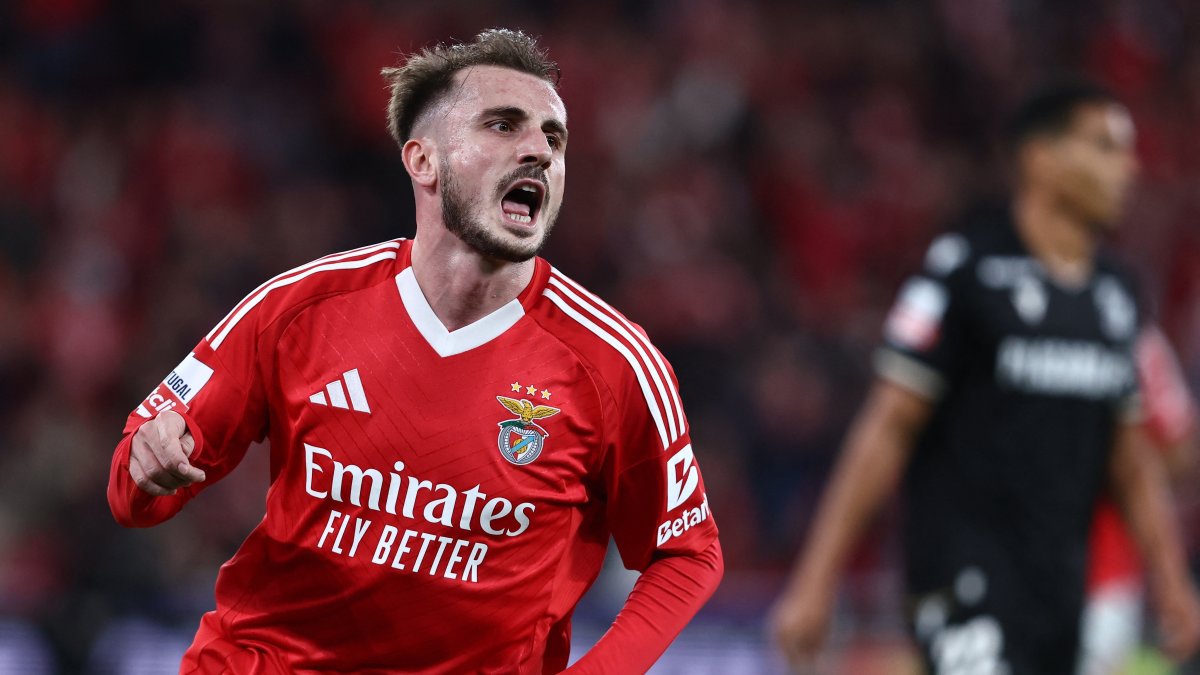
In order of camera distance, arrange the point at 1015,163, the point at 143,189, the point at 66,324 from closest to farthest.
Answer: the point at 1015,163 < the point at 66,324 < the point at 143,189

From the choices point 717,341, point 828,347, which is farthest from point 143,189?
point 828,347

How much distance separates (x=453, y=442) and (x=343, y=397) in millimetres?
254

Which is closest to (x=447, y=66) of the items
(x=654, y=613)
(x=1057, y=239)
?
(x=654, y=613)

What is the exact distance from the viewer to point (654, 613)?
343 cm

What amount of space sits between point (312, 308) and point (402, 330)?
199 mm

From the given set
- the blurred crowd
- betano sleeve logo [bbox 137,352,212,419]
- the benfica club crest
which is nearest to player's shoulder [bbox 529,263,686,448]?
the benfica club crest

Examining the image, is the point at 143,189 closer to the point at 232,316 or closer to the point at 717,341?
the point at 717,341

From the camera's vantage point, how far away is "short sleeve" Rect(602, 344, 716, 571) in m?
3.47

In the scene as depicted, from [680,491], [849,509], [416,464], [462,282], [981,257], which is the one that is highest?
[462,282]

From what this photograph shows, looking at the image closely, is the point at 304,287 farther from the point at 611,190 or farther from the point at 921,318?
the point at 611,190

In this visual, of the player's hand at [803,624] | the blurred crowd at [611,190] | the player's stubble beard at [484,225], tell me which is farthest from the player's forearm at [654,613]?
the blurred crowd at [611,190]

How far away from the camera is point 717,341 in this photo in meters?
10.1

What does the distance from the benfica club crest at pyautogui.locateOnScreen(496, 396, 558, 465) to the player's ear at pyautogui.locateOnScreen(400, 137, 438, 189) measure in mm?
551

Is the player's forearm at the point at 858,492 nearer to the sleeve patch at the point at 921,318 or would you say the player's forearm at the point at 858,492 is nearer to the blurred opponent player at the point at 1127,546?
the sleeve patch at the point at 921,318
